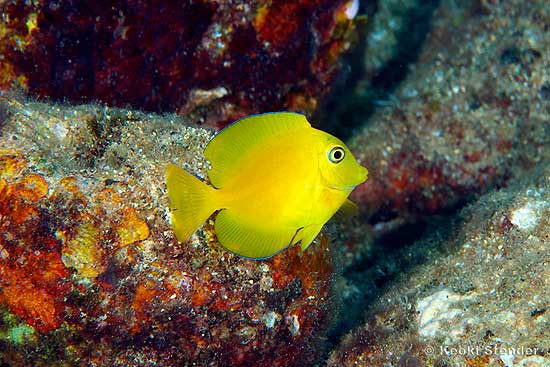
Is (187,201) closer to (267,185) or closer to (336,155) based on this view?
(267,185)

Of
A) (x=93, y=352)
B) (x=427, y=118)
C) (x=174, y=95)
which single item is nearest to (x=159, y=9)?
(x=174, y=95)

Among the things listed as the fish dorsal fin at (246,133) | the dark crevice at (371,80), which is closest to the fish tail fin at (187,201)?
the fish dorsal fin at (246,133)

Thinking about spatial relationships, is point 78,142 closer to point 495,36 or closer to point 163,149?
point 163,149

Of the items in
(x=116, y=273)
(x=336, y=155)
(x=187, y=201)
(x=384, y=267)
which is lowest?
(x=384, y=267)

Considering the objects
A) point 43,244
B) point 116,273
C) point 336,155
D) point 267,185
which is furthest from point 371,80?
point 43,244

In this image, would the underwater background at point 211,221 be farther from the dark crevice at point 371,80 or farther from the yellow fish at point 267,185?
the yellow fish at point 267,185

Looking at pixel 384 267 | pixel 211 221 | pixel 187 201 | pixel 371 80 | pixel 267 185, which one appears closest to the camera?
pixel 267 185
